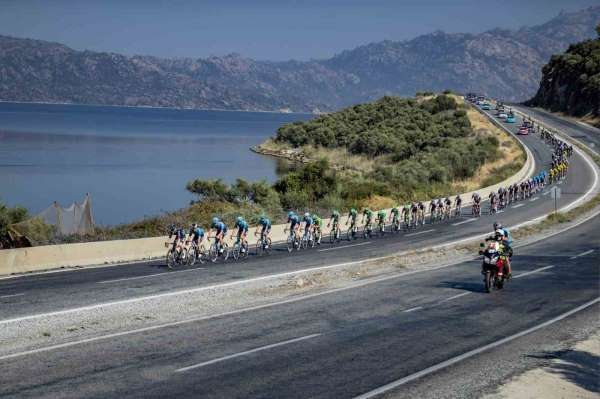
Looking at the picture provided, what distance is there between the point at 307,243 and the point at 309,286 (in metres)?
11.8

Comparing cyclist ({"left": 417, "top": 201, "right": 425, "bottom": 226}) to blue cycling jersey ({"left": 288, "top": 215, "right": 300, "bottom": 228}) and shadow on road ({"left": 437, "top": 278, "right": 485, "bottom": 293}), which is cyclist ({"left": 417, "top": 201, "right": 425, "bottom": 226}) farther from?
shadow on road ({"left": 437, "top": 278, "right": 485, "bottom": 293})

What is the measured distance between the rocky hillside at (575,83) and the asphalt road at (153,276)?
105060 millimetres

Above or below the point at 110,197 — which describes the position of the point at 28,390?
above

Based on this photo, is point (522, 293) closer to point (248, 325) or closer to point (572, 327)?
point (572, 327)

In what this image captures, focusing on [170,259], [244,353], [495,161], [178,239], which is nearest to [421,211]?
[178,239]

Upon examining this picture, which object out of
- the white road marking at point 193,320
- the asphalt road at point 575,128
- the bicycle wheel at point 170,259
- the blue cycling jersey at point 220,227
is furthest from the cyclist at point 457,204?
the asphalt road at point 575,128

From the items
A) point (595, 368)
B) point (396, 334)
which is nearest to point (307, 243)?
point (396, 334)

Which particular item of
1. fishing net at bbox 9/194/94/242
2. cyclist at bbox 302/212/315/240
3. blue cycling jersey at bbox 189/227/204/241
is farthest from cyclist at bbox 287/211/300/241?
fishing net at bbox 9/194/94/242

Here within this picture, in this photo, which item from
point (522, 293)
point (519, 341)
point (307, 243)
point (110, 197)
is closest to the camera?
point (519, 341)

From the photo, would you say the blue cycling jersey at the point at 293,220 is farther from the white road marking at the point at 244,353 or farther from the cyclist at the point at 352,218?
the white road marking at the point at 244,353

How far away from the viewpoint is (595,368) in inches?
550

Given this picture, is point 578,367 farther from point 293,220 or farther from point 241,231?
point 293,220

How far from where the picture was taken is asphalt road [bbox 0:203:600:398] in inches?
468

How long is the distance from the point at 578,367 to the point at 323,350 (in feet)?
14.6
